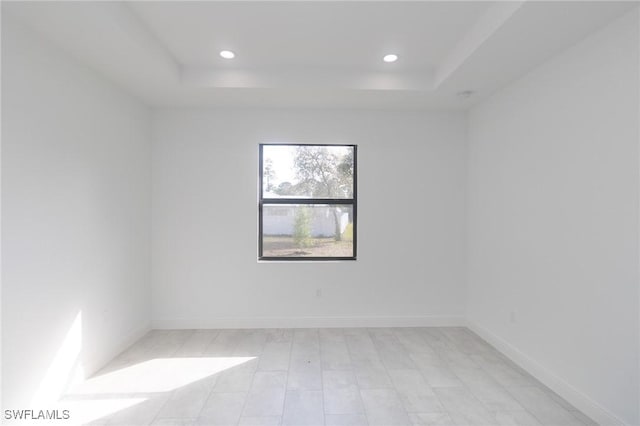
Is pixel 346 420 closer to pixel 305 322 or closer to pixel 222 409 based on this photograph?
pixel 222 409

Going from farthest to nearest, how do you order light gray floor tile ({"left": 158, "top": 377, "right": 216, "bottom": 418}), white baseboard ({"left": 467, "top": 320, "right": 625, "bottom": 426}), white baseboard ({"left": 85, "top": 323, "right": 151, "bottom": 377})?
white baseboard ({"left": 85, "top": 323, "right": 151, "bottom": 377}) < light gray floor tile ({"left": 158, "top": 377, "right": 216, "bottom": 418}) < white baseboard ({"left": 467, "top": 320, "right": 625, "bottom": 426})

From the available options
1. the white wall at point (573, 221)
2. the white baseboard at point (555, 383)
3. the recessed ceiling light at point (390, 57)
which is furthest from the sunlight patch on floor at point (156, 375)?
the recessed ceiling light at point (390, 57)

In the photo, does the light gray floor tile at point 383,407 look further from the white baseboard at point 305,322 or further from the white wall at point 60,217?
the white wall at point 60,217

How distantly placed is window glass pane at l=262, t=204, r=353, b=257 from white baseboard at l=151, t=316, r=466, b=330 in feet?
2.42

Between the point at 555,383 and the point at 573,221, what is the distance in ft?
3.93

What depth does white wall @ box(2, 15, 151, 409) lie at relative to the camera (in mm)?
1847

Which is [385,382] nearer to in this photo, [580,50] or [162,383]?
[162,383]

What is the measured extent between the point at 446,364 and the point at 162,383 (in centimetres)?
233

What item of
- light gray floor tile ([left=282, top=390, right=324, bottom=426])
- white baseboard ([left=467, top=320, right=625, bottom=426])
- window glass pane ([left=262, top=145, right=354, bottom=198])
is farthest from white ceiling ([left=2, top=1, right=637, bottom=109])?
light gray floor tile ([left=282, top=390, right=324, bottom=426])

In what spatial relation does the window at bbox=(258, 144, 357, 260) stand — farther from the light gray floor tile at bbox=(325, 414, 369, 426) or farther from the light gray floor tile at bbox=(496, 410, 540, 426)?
the light gray floor tile at bbox=(496, 410, 540, 426)

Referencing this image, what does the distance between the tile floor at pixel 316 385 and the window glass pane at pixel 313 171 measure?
5.27 ft

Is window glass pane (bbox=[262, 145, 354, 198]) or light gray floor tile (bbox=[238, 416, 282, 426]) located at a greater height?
window glass pane (bbox=[262, 145, 354, 198])

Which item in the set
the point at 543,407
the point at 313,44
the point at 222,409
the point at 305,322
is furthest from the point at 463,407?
the point at 313,44

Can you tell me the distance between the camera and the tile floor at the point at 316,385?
2016mm
